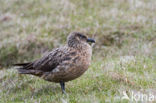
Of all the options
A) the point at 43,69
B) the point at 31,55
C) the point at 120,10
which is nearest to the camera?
the point at 43,69

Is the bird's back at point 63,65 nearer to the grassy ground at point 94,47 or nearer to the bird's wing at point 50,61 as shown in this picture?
the bird's wing at point 50,61

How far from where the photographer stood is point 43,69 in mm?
5008

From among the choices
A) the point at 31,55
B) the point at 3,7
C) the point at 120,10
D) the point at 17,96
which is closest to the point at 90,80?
the point at 17,96

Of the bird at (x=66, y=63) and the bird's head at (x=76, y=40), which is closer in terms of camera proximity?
the bird at (x=66, y=63)

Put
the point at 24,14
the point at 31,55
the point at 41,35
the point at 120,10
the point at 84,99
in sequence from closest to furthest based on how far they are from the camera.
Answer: the point at 84,99
the point at 31,55
the point at 41,35
the point at 120,10
the point at 24,14

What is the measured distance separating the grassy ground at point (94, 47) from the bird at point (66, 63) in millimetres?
278

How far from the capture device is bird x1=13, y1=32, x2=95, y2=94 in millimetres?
4594

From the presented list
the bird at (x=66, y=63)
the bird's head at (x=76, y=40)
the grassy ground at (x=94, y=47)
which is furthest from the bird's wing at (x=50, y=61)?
the grassy ground at (x=94, y=47)

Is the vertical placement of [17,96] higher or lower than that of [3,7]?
lower

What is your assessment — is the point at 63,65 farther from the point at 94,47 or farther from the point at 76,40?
the point at 94,47

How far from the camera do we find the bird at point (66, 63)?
4.59 m

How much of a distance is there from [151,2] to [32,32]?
381cm

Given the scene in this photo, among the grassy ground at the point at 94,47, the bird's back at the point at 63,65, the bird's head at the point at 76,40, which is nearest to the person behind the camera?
the bird's back at the point at 63,65

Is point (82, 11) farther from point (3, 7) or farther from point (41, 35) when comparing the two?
point (3, 7)
